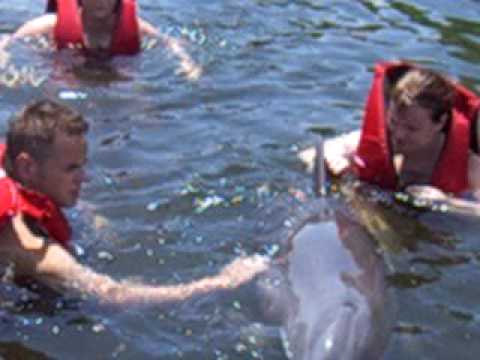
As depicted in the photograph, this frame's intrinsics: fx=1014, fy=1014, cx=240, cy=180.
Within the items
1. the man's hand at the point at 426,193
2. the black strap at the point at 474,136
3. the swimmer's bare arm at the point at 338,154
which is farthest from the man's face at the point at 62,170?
the black strap at the point at 474,136

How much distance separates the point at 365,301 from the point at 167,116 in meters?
3.69

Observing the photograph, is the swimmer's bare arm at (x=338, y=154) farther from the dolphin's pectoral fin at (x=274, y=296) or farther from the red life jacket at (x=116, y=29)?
the red life jacket at (x=116, y=29)

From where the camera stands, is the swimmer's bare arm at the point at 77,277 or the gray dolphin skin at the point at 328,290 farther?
the swimmer's bare arm at the point at 77,277

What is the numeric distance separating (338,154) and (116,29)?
2.97m

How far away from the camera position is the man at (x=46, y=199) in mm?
5023

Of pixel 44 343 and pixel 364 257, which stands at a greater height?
pixel 364 257

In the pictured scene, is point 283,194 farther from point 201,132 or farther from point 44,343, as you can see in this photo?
point 44,343

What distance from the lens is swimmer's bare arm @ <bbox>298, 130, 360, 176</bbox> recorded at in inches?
271

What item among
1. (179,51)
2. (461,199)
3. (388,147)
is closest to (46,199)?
(388,147)

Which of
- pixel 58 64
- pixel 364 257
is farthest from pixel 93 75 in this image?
pixel 364 257

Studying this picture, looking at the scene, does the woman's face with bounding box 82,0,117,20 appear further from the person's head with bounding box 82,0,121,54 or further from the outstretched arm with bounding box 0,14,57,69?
the outstretched arm with bounding box 0,14,57,69

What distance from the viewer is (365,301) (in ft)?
15.3

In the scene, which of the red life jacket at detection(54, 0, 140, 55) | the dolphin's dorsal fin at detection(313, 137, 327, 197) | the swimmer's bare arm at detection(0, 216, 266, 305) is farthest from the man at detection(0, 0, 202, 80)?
the swimmer's bare arm at detection(0, 216, 266, 305)

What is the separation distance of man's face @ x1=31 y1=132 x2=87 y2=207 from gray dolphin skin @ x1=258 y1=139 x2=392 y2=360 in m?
Answer: 1.14
